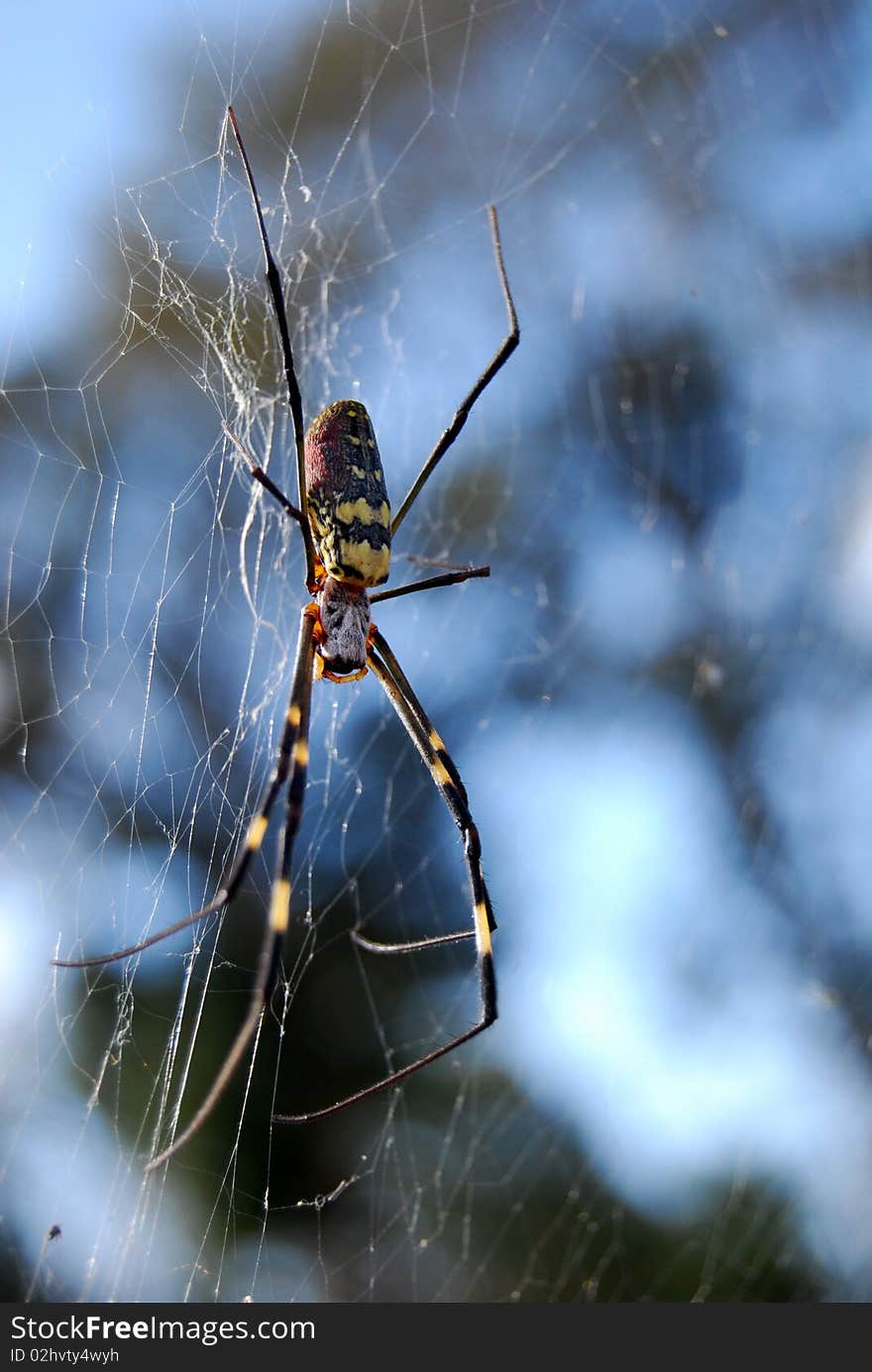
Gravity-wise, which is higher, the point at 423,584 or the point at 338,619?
the point at 423,584

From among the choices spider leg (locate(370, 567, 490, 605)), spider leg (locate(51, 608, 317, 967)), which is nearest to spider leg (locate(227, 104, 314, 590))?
spider leg (locate(370, 567, 490, 605))

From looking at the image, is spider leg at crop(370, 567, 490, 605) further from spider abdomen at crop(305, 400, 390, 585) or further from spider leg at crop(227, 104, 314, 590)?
spider leg at crop(227, 104, 314, 590)

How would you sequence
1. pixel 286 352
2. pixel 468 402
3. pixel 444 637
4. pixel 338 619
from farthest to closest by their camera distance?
1. pixel 444 637
2. pixel 468 402
3. pixel 338 619
4. pixel 286 352

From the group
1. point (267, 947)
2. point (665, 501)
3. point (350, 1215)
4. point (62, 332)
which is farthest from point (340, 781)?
point (665, 501)

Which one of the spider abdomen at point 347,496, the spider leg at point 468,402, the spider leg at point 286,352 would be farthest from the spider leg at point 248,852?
the spider leg at point 468,402

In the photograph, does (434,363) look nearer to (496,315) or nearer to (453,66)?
(496,315)

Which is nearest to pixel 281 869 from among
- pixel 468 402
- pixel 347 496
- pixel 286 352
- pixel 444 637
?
pixel 347 496

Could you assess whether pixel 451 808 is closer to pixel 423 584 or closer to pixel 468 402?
pixel 423 584

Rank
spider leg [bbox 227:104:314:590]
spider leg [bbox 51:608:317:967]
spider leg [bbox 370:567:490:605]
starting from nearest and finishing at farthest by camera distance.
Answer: spider leg [bbox 51:608:317:967] → spider leg [bbox 227:104:314:590] → spider leg [bbox 370:567:490:605]
